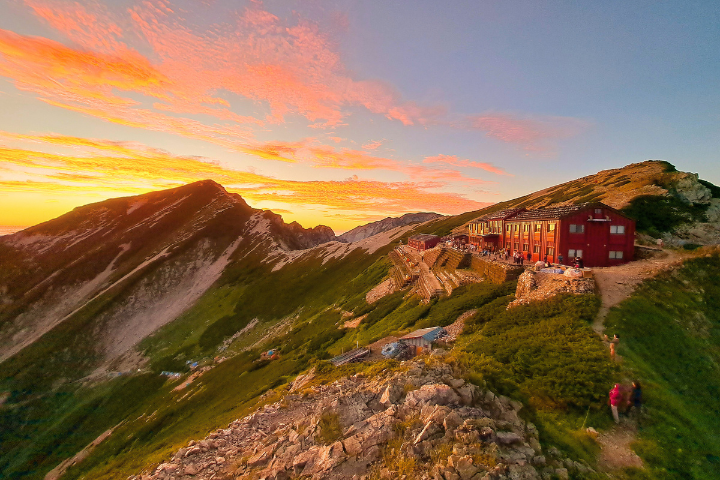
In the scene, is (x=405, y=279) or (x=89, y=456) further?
(x=405, y=279)

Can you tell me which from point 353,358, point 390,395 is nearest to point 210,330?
point 353,358

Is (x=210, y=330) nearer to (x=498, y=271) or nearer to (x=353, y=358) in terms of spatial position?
(x=353, y=358)

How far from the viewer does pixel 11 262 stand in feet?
432

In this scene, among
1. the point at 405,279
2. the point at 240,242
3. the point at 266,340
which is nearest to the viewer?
the point at 405,279

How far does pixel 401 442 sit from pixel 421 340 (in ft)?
49.6

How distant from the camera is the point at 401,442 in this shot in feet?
41.7

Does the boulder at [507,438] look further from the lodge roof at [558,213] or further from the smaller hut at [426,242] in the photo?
the smaller hut at [426,242]

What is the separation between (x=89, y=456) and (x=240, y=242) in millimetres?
115105

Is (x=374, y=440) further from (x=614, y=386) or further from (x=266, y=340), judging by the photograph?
(x=266, y=340)

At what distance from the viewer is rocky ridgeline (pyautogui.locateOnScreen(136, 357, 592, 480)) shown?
36.4 ft

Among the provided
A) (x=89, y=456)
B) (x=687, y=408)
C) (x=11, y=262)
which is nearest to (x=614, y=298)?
(x=687, y=408)

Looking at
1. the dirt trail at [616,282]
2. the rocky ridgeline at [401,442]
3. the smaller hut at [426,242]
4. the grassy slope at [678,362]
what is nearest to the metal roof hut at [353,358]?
the rocky ridgeline at [401,442]

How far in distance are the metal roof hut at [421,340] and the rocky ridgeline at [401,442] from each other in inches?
284

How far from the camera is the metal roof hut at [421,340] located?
26.8 metres
